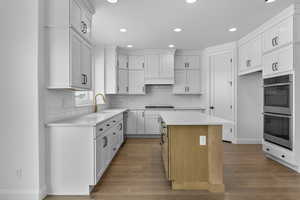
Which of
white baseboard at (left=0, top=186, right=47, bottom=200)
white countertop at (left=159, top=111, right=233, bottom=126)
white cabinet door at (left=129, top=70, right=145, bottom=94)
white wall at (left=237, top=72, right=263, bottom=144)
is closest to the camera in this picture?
white baseboard at (left=0, top=186, right=47, bottom=200)

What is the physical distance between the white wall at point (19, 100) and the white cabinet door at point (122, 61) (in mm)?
3346

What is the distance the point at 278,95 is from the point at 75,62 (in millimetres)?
3359

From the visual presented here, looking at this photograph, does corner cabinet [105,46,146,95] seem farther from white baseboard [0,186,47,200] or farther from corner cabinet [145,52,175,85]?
white baseboard [0,186,47,200]

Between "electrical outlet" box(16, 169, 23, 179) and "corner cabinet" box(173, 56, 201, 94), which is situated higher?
"corner cabinet" box(173, 56, 201, 94)

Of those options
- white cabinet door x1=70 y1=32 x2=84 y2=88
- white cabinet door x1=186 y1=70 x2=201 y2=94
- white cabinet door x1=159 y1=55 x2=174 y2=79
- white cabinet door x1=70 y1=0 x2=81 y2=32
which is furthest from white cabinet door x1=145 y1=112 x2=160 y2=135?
white cabinet door x1=70 y1=0 x2=81 y2=32

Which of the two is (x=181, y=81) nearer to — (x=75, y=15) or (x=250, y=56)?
→ (x=250, y=56)

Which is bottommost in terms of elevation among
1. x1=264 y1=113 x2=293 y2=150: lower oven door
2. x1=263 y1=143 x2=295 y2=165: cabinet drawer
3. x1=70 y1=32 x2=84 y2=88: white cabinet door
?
x1=263 y1=143 x2=295 y2=165: cabinet drawer

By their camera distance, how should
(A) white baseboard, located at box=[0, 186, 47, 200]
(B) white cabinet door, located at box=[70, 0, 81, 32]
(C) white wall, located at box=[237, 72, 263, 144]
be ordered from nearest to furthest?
(A) white baseboard, located at box=[0, 186, 47, 200] < (B) white cabinet door, located at box=[70, 0, 81, 32] < (C) white wall, located at box=[237, 72, 263, 144]

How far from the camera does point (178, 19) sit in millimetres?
3332

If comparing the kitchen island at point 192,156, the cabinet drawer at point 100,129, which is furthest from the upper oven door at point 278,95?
the cabinet drawer at point 100,129

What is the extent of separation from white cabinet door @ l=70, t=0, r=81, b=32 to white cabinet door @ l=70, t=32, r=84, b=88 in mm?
149

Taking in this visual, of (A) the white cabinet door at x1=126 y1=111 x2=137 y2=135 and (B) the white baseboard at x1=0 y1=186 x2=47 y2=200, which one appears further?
(A) the white cabinet door at x1=126 y1=111 x2=137 y2=135

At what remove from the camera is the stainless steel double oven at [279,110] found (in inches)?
114

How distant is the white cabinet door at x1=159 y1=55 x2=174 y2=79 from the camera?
216 inches
